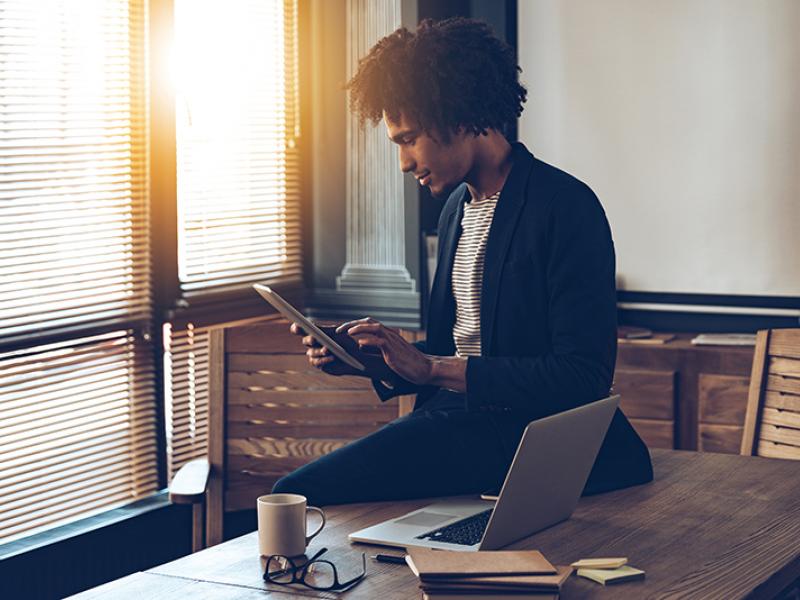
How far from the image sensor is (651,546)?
6.01 feet

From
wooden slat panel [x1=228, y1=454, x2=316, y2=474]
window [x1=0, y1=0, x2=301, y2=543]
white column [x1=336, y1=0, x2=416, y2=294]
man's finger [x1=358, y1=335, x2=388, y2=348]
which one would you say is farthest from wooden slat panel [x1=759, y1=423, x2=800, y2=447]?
window [x1=0, y1=0, x2=301, y2=543]

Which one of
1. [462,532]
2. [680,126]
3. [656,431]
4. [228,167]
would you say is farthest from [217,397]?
[680,126]

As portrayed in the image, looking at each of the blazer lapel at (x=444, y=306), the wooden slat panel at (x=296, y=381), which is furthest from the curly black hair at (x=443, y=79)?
the wooden slat panel at (x=296, y=381)

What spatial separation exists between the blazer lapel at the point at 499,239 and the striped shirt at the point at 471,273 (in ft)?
0.19

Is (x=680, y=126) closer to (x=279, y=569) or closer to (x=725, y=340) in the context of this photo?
(x=725, y=340)

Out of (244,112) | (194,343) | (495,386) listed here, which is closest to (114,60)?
(244,112)

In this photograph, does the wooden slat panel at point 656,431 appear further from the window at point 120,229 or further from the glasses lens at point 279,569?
the glasses lens at point 279,569

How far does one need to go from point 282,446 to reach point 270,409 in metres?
0.10

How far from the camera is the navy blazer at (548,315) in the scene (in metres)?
2.17

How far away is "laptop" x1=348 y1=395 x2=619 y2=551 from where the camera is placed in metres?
1.73

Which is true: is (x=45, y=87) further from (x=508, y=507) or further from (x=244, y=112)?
(x=508, y=507)

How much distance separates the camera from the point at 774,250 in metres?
3.84

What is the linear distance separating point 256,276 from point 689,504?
2.28 m

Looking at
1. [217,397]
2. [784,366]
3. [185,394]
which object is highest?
[784,366]
